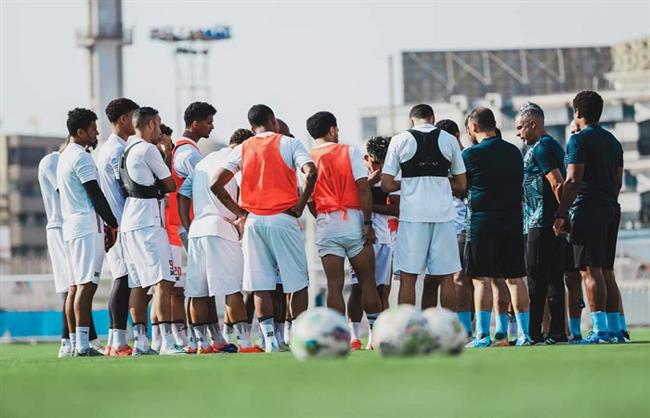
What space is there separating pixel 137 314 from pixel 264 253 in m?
1.36

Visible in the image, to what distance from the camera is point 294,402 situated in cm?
677

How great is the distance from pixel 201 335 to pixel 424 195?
2421 millimetres

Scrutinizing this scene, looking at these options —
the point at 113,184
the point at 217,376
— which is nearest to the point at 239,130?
the point at 113,184

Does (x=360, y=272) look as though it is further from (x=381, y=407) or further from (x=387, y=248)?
(x=381, y=407)

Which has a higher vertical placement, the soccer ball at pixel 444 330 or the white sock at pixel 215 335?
the soccer ball at pixel 444 330

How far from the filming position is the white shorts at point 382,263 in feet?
49.3

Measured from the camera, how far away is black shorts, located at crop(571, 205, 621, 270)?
536 inches

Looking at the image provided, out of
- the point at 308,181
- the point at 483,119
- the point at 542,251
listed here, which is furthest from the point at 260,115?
the point at 542,251

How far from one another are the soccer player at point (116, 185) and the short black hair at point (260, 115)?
4.41 ft

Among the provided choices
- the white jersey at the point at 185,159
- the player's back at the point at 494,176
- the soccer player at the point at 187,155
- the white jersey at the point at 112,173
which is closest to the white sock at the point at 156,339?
the soccer player at the point at 187,155

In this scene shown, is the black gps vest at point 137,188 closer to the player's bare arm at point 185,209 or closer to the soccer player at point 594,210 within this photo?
the player's bare arm at point 185,209

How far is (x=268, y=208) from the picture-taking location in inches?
540

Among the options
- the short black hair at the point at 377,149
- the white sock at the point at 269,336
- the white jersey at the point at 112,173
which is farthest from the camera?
the short black hair at the point at 377,149

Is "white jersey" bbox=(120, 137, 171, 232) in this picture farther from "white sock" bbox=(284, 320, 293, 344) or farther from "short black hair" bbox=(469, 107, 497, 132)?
"short black hair" bbox=(469, 107, 497, 132)
